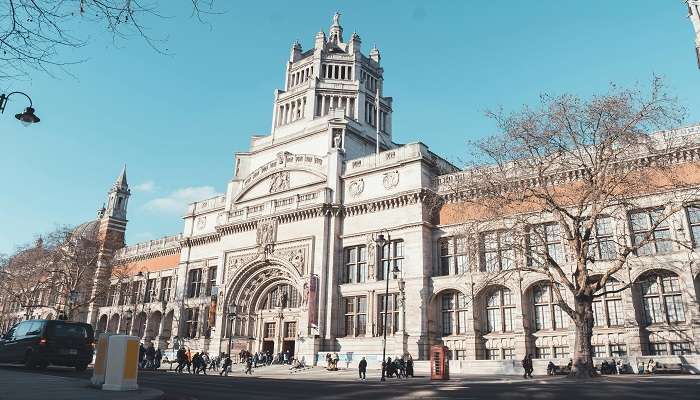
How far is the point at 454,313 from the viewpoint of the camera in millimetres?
36406

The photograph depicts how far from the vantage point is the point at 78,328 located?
19516 mm

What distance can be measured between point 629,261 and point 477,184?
1117cm

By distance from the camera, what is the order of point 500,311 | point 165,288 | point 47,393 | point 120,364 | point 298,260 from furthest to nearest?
point 165,288 → point 298,260 → point 500,311 → point 120,364 → point 47,393

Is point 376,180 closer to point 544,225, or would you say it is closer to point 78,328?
point 544,225

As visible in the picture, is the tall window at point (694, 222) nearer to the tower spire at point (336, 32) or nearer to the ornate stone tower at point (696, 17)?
the ornate stone tower at point (696, 17)

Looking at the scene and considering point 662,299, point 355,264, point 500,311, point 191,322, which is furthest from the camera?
point 191,322

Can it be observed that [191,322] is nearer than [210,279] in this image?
No

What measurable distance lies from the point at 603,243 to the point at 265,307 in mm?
28912

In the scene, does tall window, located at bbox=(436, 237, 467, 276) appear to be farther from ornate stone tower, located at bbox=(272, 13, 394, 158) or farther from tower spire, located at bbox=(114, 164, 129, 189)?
tower spire, located at bbox=(114, 164, 129, 189)

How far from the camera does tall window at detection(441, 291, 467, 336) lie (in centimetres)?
3600

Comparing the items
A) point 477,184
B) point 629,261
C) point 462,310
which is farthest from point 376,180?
point 629,261

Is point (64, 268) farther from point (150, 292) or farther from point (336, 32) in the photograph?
point (336, 32)

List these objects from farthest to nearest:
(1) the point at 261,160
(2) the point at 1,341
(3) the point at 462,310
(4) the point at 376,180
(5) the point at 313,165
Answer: (1) the point at 261,160
(5) the point at 313,165
(4) the point at 376,180
(3) the point at 462,310
(2) the point at 1,341

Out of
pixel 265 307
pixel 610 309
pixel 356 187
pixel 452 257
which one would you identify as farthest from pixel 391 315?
pixel 610 309
